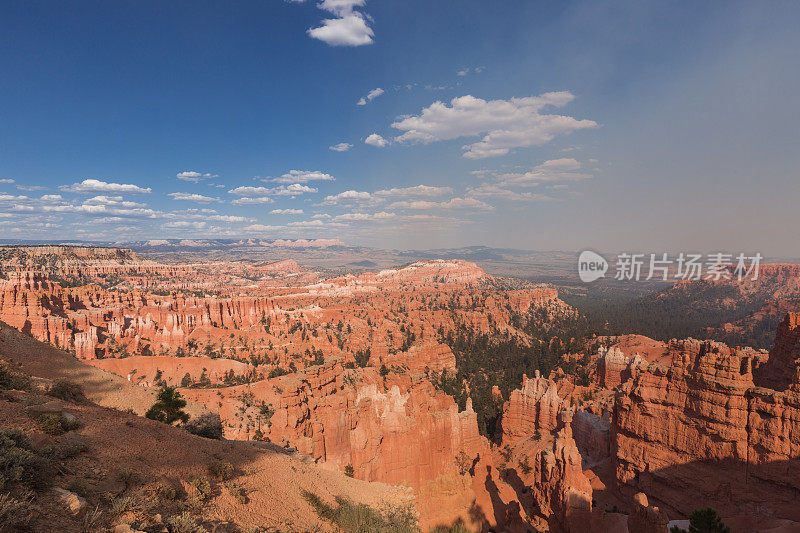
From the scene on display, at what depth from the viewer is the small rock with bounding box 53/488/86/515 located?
5.88 metres

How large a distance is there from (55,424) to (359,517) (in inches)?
339

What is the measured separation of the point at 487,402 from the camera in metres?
51.1

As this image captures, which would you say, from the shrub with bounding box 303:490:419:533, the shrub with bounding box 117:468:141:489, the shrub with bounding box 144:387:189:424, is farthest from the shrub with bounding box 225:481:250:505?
the shrub with bounding box 144:387:189:424

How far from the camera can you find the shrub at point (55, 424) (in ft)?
28.2

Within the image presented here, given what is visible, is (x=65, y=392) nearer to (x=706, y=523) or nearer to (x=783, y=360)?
(x=706, y=523)

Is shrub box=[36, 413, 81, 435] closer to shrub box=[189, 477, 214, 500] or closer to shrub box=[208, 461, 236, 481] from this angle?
shrub box=[189, 477, 214, 500]

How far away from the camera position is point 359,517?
37.2 feet

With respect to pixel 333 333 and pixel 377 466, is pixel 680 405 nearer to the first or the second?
pixel 377 466

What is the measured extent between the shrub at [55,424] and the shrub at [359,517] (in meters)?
6.73

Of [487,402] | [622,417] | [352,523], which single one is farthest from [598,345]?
[352,523]

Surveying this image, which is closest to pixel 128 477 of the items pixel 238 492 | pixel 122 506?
pixel 122 506

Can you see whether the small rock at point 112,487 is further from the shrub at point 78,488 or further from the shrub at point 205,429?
the shrub at point 205,429

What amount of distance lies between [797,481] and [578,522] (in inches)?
490

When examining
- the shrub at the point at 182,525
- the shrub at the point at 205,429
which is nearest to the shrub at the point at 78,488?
the shrub at the point at 182,525
